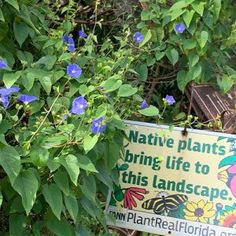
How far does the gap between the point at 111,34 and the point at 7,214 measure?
146cm

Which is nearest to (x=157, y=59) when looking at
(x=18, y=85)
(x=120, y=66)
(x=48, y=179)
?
(x=120, y=66)

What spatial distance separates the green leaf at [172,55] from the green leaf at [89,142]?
A: 90 cm

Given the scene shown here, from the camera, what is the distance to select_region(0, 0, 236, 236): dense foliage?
1.45 metres

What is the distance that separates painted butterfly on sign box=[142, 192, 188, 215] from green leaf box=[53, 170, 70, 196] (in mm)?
626

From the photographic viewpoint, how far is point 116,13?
9.32ft

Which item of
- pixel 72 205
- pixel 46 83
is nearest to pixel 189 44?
pixel 46 83

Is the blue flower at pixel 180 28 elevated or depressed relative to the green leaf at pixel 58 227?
elevated

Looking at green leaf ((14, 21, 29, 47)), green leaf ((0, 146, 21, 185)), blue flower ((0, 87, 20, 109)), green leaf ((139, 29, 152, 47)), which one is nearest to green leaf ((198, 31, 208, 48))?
green leaf ((139, 29, 152, 47))

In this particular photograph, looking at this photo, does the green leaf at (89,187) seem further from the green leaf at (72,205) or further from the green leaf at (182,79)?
the green leaf at (182,79)

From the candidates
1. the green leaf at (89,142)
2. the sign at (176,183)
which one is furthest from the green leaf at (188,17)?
the green leaf at (89,142)

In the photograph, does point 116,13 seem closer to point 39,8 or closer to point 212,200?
point 39,8

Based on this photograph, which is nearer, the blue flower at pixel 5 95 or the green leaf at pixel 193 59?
the blue flower at pixel 5 95

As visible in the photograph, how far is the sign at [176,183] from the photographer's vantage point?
195 centimetres

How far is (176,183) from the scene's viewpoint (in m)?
2.01
